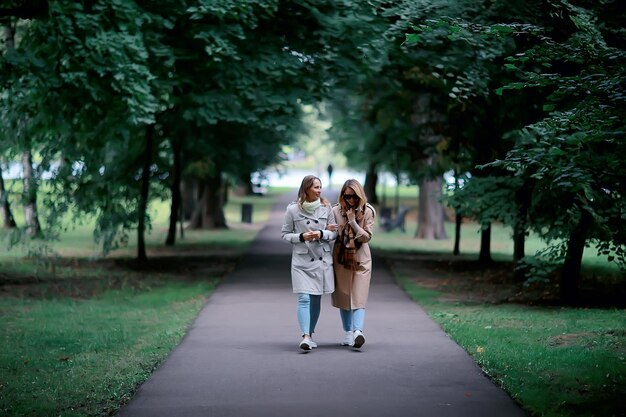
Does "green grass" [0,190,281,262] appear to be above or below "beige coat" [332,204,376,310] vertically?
below

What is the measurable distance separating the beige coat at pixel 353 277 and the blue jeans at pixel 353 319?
98 millimetres

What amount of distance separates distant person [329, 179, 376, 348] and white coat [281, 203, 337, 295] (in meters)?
0.13

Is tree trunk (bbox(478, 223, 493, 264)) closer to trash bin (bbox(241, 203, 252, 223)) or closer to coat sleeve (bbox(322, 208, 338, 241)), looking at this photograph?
coat sleeve (bbox(322, 208, 338, 241))

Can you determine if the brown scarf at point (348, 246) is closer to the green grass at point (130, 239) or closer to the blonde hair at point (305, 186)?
the blonde hair at point (305, 186)

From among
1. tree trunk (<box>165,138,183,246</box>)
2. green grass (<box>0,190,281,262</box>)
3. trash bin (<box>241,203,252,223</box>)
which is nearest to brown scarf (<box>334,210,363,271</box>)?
green grass (<box>0,190,281,262</box>)

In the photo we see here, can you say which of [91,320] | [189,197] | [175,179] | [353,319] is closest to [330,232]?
[353,319]

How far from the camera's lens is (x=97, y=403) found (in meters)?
8.56

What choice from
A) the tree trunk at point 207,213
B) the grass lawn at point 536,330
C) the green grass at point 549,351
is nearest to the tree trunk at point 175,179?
the grass lawn at point 536,330

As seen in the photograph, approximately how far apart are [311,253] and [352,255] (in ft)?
1.48

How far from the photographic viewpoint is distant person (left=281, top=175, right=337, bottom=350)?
36.4 feet

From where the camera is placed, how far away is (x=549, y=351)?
36.3 ft

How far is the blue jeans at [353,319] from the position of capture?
11.3m

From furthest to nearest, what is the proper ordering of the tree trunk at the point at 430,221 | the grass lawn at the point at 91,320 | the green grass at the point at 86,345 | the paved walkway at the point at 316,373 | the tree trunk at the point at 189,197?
the tree trunk at the point at 189,197
the tree trunk at the point at 430,221
the grass lawn at the point at 91,320
the green grass at the point at 86,345
the paved walkway at the point at 316,373

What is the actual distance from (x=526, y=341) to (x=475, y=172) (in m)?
12.0
